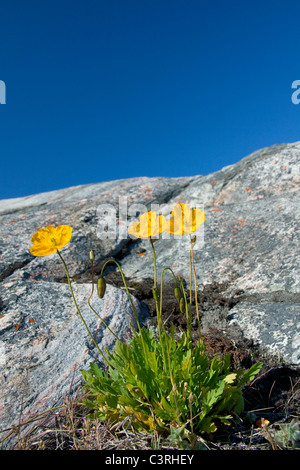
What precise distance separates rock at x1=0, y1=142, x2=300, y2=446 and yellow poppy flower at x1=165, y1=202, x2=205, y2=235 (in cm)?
130

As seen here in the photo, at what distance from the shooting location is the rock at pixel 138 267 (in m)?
2.50

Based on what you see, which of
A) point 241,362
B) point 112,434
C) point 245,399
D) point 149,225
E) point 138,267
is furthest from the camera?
point 138,267

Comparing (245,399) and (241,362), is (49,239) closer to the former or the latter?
(245,399)

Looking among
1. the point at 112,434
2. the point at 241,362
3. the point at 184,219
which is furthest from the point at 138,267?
the point at 112,434

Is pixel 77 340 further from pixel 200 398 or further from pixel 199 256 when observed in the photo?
pixel 199 256

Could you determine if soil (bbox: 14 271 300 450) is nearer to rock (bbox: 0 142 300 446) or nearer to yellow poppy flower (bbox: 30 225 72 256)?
rock (bbox: 0 142 300 446)

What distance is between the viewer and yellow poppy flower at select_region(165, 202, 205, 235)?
6.52 ft

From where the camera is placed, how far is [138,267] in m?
4.40

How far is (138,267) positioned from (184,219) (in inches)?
97.6

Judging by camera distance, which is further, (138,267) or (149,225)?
(138,267)

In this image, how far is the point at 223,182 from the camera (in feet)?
18.1

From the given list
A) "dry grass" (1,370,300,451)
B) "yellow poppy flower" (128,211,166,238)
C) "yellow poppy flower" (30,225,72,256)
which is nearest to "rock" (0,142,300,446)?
"dry grass" (1,370,300,451)

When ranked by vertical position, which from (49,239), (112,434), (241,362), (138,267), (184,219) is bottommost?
(112,434)

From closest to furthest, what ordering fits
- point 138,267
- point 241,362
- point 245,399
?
point 245,399
point 241,362
point 138,267
